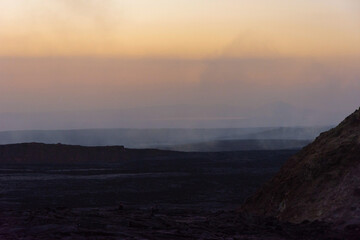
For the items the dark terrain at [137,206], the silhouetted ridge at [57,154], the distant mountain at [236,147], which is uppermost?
the distant mountain at [236,147]

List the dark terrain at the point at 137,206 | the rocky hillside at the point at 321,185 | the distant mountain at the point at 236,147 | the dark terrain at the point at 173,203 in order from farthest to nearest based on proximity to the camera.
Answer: the distant mountain at the point at 236,147 < the rocky hillside at the point at 321,185 < the dark terrain at the point at 173,203 < the dark terrain at the point at 137,206

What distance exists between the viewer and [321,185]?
19656mm

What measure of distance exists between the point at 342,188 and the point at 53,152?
61.3m

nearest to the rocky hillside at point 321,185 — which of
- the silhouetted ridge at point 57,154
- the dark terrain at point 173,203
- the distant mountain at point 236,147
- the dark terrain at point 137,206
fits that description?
the dark terrain at point 173,203

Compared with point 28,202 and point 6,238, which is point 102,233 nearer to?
point 6,238

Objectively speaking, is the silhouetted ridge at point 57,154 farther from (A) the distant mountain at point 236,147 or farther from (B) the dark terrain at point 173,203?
(A) the distant mountain at point 236,147

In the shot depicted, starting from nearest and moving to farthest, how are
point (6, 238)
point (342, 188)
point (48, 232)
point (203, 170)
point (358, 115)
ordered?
point (6, 238), point (48, 232), point (342, 188), point (358, 115), point (203, 170)

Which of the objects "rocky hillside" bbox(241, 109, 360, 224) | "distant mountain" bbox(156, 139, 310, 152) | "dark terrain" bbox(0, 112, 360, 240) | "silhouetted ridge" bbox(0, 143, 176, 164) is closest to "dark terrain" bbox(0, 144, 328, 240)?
"dark terrain" bbox(0, 112, 360, 240)

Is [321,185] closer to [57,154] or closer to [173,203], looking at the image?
[173,203]

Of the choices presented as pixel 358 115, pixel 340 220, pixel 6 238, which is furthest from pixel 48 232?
pixel 358 115

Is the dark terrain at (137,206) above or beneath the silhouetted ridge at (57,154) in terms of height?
beneath

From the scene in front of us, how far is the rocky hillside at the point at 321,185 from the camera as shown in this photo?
1788cm

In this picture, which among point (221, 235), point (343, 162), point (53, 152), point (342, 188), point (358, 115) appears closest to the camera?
point (221, 235)

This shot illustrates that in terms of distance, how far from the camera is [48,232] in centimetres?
1352
